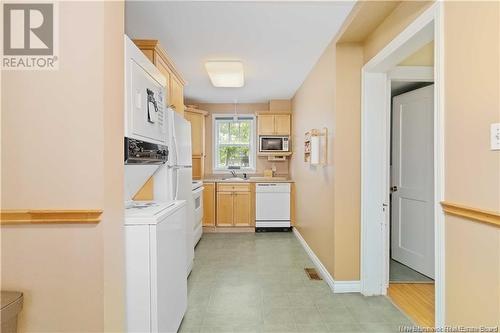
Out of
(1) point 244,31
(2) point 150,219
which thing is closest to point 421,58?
(1) point 244,31

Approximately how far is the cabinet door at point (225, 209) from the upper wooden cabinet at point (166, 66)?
85.2 inches

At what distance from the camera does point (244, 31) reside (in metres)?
2.53

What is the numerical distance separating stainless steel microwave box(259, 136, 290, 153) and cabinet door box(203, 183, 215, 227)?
4.13 ft

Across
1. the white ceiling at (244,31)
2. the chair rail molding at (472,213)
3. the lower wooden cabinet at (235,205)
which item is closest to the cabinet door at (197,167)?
the lower wooden cabinet at (235,205)

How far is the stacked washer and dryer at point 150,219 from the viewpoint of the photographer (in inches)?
58.2

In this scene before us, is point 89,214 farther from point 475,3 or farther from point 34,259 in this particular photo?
point 475,3

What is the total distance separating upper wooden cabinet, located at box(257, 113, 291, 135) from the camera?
5.34m

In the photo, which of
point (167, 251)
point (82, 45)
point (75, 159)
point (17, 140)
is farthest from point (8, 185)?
point (167, 251)

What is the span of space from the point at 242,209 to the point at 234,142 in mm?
1537

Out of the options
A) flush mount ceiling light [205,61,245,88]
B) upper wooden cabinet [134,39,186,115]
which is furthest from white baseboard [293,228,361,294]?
flush mount ceiling light [205,61,245,88]

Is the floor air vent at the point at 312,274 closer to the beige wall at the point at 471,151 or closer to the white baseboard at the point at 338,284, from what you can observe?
the white baseboard at the point at 338,284

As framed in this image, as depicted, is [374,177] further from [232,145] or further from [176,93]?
[232,145]

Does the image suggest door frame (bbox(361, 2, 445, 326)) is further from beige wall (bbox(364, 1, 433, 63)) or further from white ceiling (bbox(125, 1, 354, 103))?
white ceiling (bbox(125, 1, 354, 103))

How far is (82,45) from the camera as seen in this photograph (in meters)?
1.20
